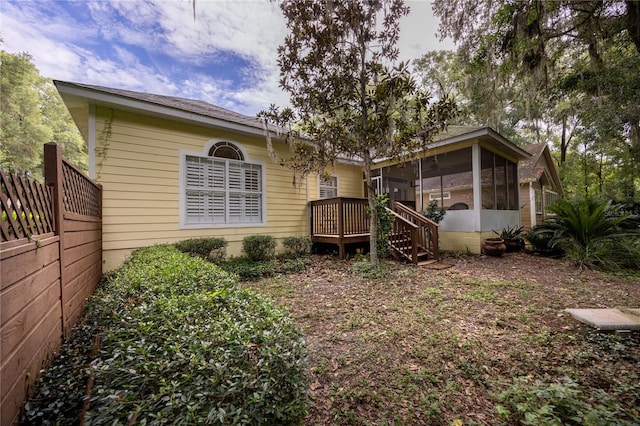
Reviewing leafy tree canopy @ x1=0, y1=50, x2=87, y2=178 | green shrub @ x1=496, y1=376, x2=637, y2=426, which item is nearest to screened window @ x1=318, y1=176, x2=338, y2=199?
green shrub @ x1=496, y1=376, x2=637, y2=426

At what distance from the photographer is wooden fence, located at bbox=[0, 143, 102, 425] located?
126 cm

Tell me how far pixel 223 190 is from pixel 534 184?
1465 centimetres

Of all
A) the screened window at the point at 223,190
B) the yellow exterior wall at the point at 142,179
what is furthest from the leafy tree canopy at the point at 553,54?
the yellow exterior wall at the point at 142,179

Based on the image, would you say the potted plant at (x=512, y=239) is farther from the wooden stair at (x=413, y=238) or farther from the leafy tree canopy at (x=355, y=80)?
the leafy tree canopy at (x=355, y=80)

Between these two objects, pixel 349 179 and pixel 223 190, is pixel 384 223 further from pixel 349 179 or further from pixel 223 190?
pixel 223 190

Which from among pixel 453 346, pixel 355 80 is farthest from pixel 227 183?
pixel 453 346

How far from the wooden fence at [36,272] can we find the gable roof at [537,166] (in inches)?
580

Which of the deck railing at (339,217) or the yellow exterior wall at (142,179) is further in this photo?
the deck railing at (339,217)

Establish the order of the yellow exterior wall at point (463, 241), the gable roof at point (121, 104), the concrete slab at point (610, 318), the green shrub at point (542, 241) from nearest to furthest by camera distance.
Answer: the concrete slab at point (610, 318) < the gable roof at point (121, 104) < the green shrub at point (542, 241) < the yellow exterior wall at point (463, 241)

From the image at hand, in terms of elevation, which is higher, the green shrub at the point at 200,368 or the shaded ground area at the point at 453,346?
the green shrub at the point at 200,368

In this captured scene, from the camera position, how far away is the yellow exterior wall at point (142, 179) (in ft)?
15.6

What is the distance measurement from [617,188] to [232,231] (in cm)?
1730

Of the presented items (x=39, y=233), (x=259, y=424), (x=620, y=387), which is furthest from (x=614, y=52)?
(x=39, y=233)

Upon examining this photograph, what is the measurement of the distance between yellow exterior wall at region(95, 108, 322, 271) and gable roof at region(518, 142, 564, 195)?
13137 mm
